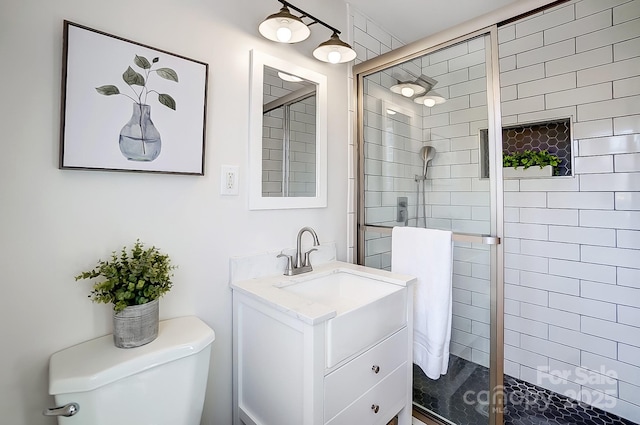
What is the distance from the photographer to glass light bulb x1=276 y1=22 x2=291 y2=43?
1316mm

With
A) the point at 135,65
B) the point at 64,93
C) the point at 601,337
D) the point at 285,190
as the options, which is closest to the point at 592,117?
the point at 601,337

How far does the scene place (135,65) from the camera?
104 centimetres

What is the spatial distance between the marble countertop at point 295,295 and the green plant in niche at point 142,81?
2.56ft

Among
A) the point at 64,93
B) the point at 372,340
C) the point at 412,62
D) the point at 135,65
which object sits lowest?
the point at 372,340

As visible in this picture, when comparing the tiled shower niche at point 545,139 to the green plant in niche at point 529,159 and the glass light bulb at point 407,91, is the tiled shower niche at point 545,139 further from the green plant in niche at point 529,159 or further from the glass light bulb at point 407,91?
the glass light bulb at point 407,91

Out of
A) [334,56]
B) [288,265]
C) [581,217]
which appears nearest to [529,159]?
[581,217]

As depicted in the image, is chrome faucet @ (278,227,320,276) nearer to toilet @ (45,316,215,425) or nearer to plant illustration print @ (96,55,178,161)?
toilet @ (45,316,215,425)

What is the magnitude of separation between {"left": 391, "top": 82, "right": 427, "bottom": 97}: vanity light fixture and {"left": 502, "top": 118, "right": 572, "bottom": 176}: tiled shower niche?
960 millimetres

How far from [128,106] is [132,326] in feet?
2.41

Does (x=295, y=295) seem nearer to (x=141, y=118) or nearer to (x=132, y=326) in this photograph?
(x=132, y=326)

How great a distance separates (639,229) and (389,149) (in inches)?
57.3

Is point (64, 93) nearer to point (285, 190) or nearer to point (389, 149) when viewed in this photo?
point (285, 190)

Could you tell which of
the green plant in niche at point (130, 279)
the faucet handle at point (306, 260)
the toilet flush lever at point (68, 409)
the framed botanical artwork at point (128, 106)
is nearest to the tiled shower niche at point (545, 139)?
the faucet handle at point (306, 260)

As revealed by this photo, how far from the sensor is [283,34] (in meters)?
1.33
